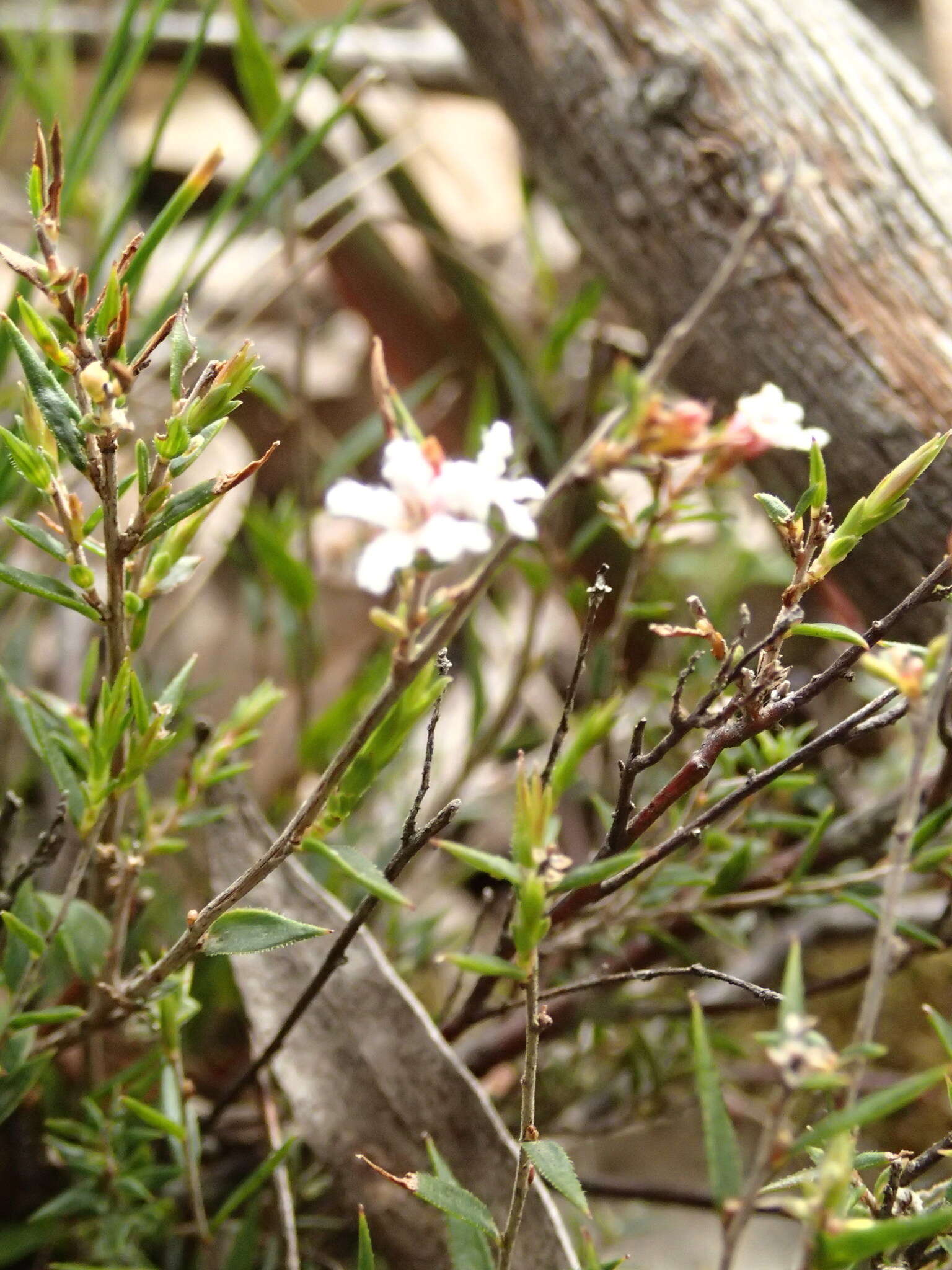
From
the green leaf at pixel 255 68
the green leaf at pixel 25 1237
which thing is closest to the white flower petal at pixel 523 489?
the green leaf at pixel 25 1237

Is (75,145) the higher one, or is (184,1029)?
(75,145)

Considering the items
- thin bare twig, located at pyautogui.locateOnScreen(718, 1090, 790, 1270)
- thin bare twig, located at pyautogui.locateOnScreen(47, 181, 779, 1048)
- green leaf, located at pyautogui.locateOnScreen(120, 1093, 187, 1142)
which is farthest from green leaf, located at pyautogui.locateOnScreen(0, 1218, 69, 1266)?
thin bare twig, located at pyautogui.locateOnScreen(718, 1090, 790, 1270)

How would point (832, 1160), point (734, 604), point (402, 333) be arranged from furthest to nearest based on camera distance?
1. point (402, 333)
2. point (734, 604)
3. point (832, 1160)

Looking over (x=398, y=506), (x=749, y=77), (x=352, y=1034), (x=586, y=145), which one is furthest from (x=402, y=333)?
(x=398, y=506)

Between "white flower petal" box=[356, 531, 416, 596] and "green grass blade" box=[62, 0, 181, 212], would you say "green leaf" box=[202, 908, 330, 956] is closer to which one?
"white flower petal" box=[356, 531, 416, 596]

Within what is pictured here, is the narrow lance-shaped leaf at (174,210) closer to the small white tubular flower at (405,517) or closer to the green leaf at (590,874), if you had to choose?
the small white tubular flower at (405,517)

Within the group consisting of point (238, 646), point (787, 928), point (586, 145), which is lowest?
point (787, 928)

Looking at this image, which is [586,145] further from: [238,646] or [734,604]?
[238,646]

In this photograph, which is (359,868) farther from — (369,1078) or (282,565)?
(282,565)
